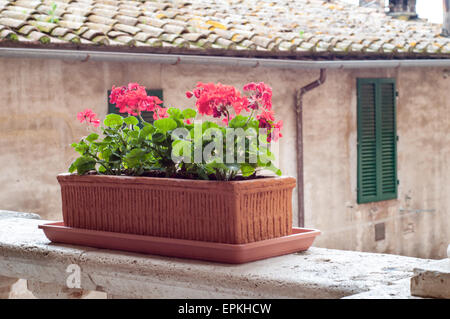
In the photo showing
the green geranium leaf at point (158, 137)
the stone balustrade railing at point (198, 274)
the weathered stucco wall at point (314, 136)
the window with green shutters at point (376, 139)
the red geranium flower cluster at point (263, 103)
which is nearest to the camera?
the stone balustrade railing at point (198, 274)

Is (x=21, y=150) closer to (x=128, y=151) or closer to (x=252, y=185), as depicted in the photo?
(x=128, y=151)

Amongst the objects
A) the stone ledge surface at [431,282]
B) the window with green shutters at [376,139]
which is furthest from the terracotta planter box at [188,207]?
the window with green shutters at [376,139]

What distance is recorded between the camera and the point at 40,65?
621cm

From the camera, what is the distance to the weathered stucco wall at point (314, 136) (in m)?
6.11

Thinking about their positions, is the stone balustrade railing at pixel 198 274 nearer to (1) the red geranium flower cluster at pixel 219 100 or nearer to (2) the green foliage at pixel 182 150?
(2) the green foliage at pixel 182 150

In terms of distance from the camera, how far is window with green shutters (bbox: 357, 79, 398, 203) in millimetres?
8602

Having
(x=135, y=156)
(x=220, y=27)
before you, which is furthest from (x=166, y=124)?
(x=220, y=27)

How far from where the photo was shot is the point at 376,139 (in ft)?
28.6

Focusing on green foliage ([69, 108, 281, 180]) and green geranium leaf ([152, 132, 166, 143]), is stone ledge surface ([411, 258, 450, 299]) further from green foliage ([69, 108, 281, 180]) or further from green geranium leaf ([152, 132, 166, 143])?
green geranium leaf ([152, 132, 166, 143])

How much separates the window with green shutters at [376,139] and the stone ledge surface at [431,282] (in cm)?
657

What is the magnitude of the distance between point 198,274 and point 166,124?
65cm

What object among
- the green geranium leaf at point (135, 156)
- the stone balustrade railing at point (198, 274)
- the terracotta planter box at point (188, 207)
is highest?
the green geranium leaf at point (135, 156)

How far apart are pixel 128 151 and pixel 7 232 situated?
0.81 meters

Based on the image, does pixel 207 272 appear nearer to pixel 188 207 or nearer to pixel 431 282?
pixel 188 207
